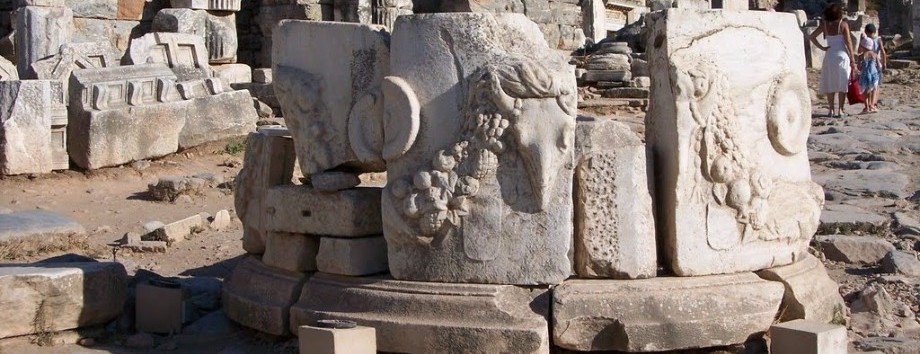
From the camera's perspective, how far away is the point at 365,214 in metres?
4.83

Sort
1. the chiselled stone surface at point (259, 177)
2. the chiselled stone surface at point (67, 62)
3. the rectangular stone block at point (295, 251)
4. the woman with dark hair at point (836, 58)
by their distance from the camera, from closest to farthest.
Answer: the rectangular stone block at point (295, 251), the chiselled stone surface at point (259, 177), the chiselled stone surface at point (67, 62), the woman with dark hair at point (836, 58)

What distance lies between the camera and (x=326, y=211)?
490 cm

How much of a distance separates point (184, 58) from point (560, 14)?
345 inches

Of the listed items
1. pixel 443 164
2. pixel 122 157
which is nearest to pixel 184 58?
pixel 122 157

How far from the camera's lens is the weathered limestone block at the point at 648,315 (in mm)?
4367

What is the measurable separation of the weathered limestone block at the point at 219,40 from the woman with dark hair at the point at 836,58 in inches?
275

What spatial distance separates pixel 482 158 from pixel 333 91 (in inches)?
33.3

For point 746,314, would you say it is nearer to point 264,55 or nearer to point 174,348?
point 174,348

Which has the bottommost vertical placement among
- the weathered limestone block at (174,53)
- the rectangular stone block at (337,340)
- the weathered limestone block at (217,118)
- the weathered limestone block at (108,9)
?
the rectangular stone block at (337,340)

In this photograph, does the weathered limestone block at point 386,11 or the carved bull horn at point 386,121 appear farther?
the weathered limestone block at point 386,11

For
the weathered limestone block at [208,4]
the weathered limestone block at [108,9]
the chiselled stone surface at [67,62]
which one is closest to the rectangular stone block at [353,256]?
the chiselled stone surface at [67,62]

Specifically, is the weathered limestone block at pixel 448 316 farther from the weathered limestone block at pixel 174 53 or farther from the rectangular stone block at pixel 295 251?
the weathered limestone block at pixel 174 53

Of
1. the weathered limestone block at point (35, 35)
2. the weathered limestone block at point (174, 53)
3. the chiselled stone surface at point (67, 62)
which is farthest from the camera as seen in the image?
the weathered limestone block at point (35, 35)

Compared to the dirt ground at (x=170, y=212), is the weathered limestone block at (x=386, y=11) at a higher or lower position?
higher
